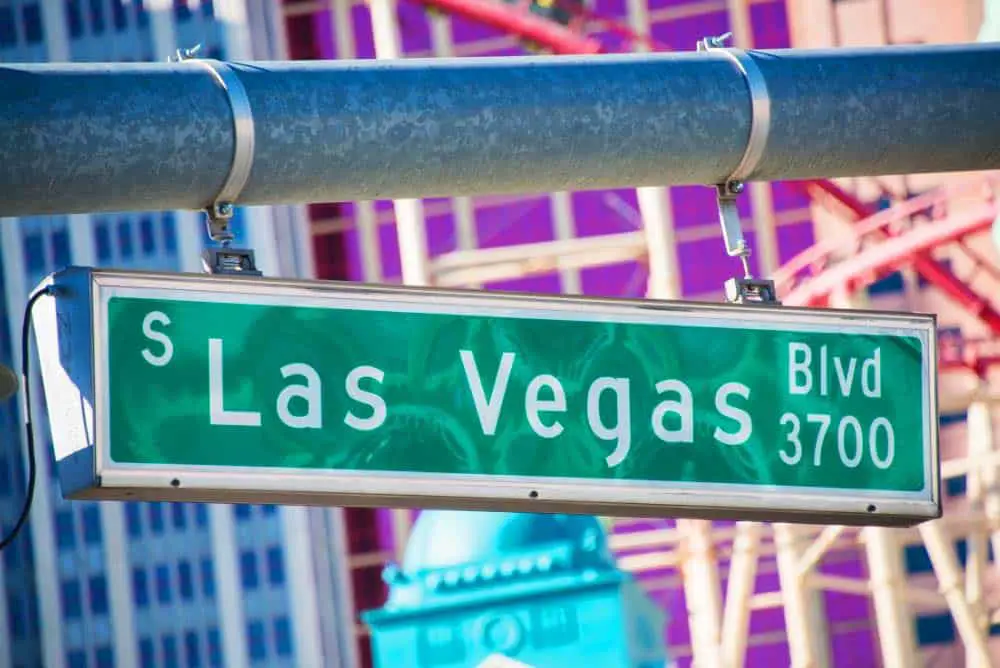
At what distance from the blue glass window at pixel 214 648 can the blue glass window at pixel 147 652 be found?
192 centimetres

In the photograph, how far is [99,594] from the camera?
69.3 metres

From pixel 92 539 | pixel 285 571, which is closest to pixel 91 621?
pixel 92 539

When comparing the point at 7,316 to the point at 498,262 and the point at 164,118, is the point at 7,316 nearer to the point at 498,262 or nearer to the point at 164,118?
the point at 498,262

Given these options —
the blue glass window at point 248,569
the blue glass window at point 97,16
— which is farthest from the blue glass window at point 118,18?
the blue glass window at point 248,569

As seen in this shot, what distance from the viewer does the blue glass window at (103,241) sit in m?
68.2

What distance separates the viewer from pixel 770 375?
3428 millimetres

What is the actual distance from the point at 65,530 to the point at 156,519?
4.63 metres

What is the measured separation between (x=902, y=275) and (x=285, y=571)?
34116mm

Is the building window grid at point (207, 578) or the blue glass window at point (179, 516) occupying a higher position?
the blue glass window at point (179, 516)

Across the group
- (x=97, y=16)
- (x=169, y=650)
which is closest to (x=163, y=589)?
(x=169, y=650)

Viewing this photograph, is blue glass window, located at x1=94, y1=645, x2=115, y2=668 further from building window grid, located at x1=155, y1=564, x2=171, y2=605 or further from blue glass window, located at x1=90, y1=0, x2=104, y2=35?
blue glass window, located at x1=90, y1=0, x2=104, y2=35

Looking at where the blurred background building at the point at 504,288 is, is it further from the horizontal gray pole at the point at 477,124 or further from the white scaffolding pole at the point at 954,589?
the horizontal gray pole at the point at 477,124

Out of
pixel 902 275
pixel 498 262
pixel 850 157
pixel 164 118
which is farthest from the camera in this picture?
pixel 902 275

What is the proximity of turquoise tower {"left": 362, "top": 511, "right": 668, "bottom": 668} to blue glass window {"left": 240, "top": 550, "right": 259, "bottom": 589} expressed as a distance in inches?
2017
